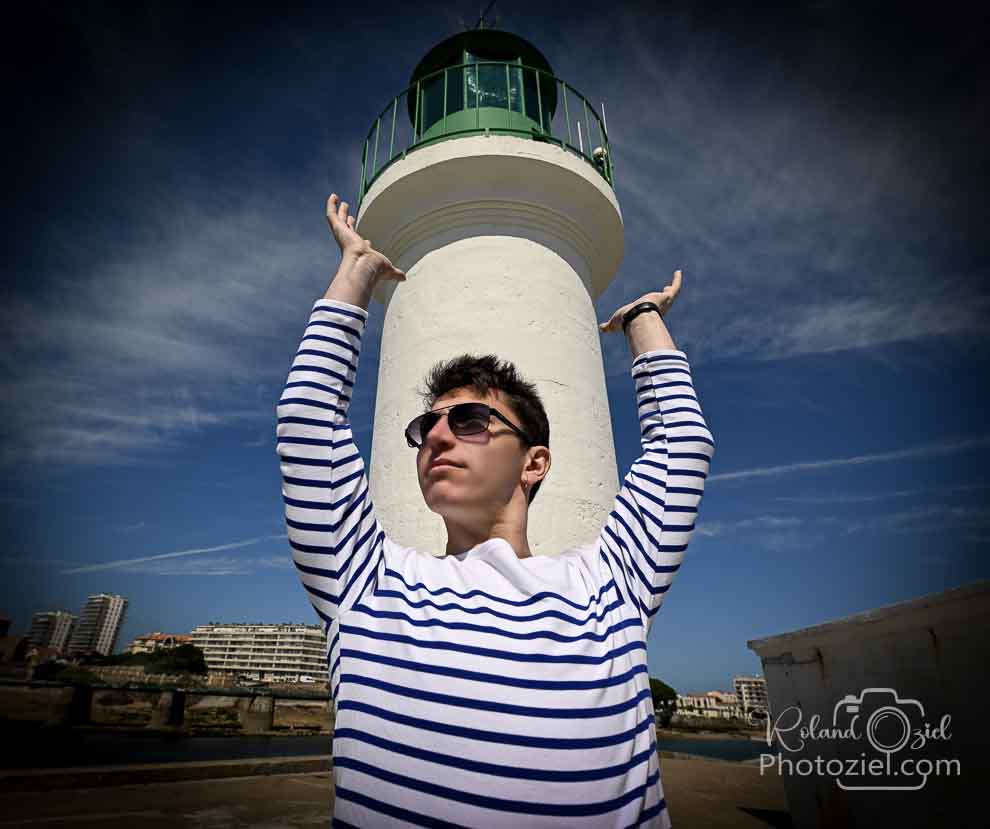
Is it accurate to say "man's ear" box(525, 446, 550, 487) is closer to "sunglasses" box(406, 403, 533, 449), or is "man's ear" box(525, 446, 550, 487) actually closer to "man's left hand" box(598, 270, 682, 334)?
"sunglasses" box(406, 403, 533, 449)

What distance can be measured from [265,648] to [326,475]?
122 meters

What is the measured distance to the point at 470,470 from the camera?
131cm

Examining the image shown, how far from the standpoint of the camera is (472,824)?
86 cm

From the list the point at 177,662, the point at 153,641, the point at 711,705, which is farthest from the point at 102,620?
the point at 711,705

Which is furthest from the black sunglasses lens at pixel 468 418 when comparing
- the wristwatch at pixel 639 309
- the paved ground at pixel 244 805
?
the paved ground at pixel 244 805

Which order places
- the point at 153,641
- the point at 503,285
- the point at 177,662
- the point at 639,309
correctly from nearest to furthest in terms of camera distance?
the point at 639,309, the point at 503,285, the point at 177,662, the point at 153,641

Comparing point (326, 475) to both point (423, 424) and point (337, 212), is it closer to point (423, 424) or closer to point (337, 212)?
point (423, 424)

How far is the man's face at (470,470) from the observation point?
4.24 ft

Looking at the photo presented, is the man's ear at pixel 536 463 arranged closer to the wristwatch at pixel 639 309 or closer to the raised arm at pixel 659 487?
the raised arm at pixel 659 487

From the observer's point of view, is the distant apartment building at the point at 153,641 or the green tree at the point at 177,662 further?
the distant apartment building at the point at 153,641

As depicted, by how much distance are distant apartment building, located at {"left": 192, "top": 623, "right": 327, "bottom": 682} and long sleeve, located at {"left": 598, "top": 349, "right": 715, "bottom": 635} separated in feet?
354

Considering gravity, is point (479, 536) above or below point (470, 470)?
below

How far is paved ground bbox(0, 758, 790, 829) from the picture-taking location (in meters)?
3.38

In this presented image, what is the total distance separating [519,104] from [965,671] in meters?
→ 5.63
